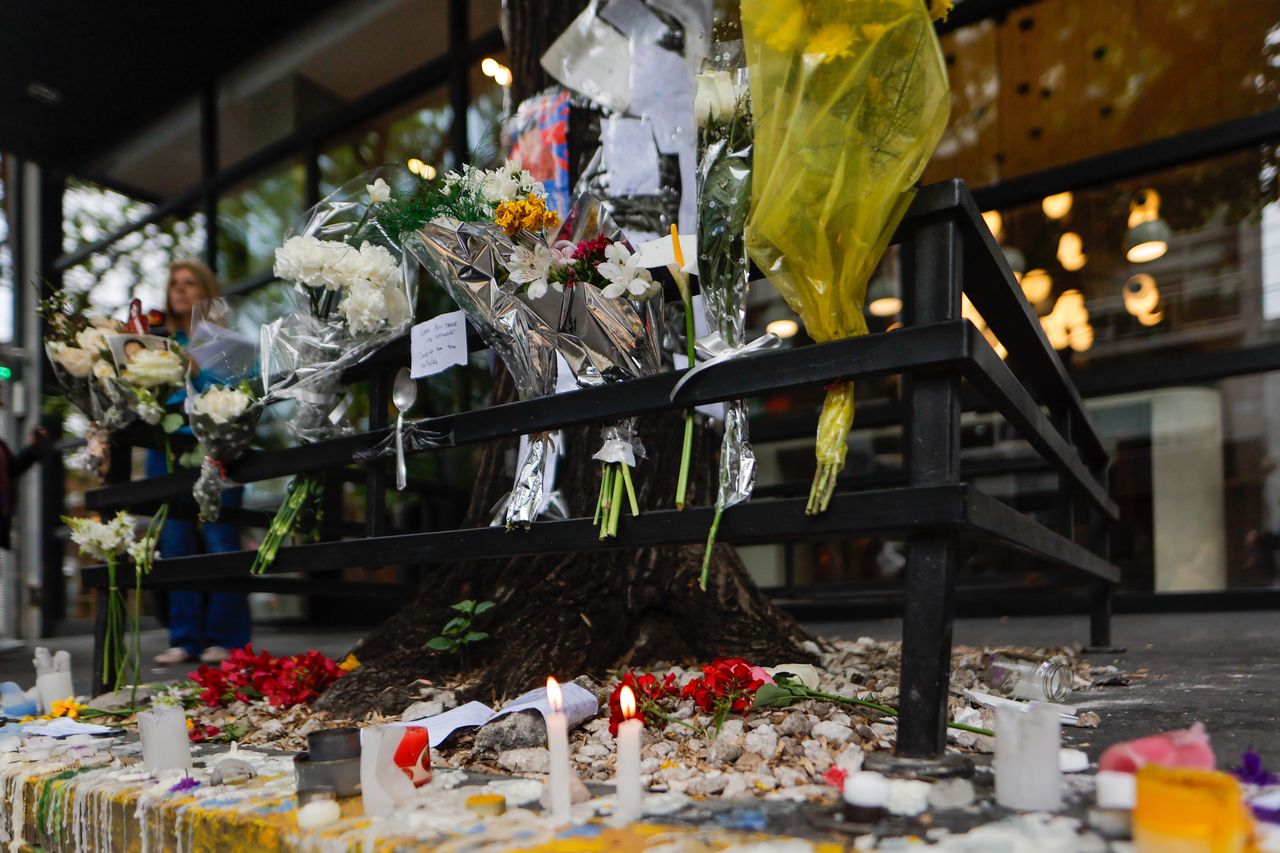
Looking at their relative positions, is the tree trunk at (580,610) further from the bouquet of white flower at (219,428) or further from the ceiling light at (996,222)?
the ceiling light at (996,222)

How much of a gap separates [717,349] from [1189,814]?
0.88m

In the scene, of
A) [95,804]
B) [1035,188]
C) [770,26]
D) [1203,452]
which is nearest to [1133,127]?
[1035,188]

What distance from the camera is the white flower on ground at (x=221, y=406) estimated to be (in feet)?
7.16

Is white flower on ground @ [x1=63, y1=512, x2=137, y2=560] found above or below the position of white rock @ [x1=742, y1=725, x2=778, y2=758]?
above

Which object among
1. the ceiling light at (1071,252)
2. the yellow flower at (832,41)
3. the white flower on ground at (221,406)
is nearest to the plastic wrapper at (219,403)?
the white flower on ground at (221,406)

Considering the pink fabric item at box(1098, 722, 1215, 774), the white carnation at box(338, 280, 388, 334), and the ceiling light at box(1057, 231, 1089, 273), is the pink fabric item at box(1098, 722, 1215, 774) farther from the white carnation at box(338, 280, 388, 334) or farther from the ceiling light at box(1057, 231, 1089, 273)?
the ceiling light at box(1057, 231, 1089, 273)

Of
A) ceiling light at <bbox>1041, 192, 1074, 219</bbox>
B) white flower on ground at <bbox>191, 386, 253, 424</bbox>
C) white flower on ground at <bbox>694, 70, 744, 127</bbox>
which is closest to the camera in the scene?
white flower on ground at <bbox>694, 70, 744, 127</bbox>

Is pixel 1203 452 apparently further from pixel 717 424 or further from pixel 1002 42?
pixel 717 424

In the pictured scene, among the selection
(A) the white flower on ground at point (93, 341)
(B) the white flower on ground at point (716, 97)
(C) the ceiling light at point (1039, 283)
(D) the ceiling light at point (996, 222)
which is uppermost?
(D) the ceiling light at point (996, 222)

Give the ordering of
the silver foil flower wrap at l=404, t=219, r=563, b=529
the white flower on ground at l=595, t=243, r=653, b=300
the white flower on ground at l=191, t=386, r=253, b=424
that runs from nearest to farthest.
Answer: the white flower on ground at l=595, t=243, r=653, b=300, the silver foil flower wrap at l=404, t=219, r=563, b=529, the white flower on ground at l=191, t=386, r=253, b=424

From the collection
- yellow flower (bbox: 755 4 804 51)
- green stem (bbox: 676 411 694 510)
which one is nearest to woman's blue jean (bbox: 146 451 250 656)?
green stem (bbox: 676 411 694 510)

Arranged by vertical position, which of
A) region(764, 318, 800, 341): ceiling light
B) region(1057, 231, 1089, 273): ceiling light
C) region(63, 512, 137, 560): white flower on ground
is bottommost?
region(63, 512, 137, 560): white flower on ground

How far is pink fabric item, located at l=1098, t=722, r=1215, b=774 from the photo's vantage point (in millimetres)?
988

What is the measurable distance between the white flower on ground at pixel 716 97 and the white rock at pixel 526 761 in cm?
111
